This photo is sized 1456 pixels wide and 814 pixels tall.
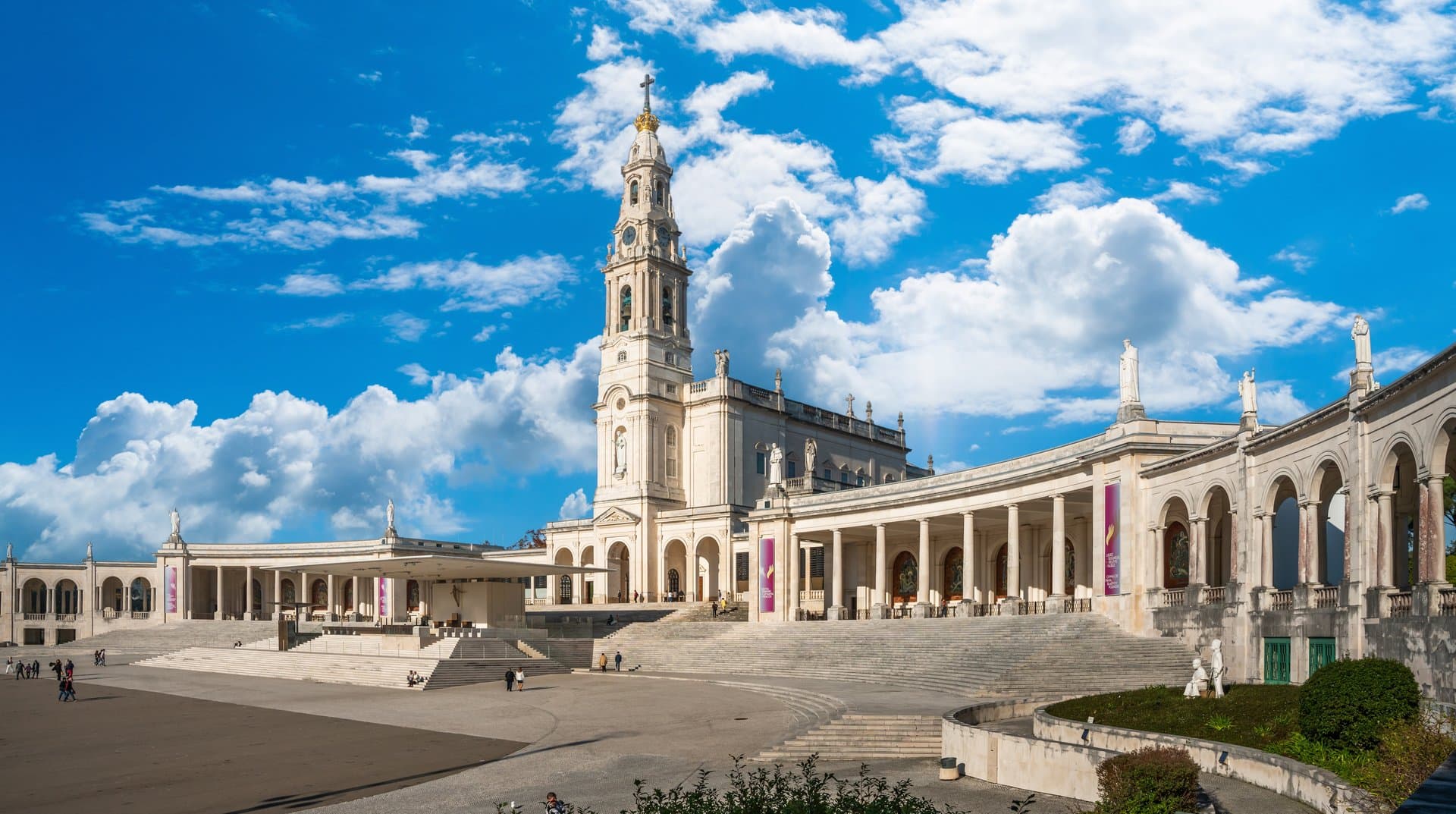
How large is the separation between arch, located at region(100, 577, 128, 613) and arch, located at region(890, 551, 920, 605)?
71559 mm

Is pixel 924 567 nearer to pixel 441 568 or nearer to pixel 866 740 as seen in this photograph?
pixel 441 568

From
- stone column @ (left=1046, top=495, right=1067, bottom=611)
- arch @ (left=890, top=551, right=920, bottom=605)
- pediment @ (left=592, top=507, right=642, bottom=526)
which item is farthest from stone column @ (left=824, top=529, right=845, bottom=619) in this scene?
pediment @ (left=592, top=507, right=642, bottom=526)

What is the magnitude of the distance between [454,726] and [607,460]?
5227 centimetres

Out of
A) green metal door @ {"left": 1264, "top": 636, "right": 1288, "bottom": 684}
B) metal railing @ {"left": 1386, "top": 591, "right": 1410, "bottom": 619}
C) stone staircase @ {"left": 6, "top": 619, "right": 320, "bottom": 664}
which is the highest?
metal railing @ {"left": 1386, "top": 591, "right": 1410, "bottom": 619}

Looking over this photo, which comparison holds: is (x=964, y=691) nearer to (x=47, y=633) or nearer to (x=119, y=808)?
(x=119, y=808)

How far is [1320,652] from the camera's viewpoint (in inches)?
1298

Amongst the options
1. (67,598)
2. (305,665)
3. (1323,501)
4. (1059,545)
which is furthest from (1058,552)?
(67,598)

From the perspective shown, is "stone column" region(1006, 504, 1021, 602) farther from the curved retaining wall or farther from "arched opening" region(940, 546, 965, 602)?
the curved retaining wall

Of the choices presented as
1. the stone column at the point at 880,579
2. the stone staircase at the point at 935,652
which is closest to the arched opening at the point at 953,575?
the stone column at the point at 880,579

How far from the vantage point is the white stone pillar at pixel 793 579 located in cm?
6844

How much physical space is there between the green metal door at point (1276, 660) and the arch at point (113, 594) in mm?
99441

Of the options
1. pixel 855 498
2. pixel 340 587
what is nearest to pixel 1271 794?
pixel 855 498

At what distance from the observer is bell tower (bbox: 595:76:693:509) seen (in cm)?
8675

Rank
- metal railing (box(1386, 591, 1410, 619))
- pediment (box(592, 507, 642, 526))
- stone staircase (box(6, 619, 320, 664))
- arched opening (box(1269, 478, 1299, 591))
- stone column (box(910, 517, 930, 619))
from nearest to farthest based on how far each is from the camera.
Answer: metal railing (box(1386, 591, 1410, 619)) → arched opening (box(1269, 478, 1299, 591)) → stone column (box(910, 517, 930, 619)) → stone staircase (box(6, 619, 320, 664)) → pediment (box(592, 507, 642, 526))
